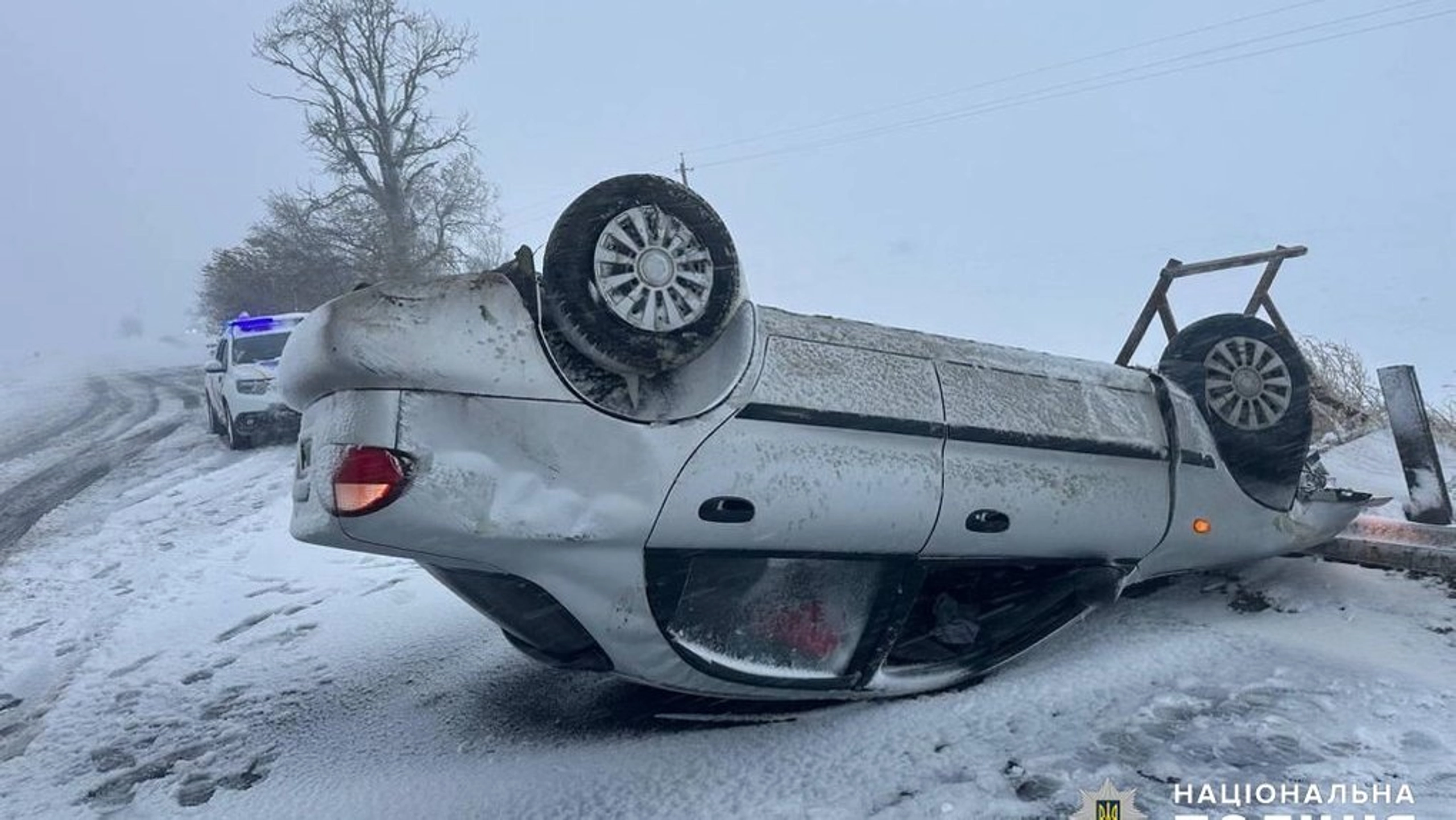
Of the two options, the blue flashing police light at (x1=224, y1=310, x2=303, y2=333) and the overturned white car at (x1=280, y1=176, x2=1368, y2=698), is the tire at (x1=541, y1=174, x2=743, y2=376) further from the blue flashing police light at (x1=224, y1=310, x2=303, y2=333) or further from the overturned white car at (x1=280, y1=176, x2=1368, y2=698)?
the blue flashing police light at (x1=224, y1=310, x2=303, y2=333)

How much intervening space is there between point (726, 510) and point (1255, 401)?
8.18 ft

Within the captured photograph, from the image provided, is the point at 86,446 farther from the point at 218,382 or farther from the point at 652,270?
Answer: the point at 652,270

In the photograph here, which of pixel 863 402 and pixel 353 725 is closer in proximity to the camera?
pixel 863 402

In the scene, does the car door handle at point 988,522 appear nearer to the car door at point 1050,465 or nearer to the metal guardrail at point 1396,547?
the car door at point 1050,465

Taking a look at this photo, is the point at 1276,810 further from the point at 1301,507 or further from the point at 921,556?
the point at 1301,507

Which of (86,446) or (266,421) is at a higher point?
(266,421)

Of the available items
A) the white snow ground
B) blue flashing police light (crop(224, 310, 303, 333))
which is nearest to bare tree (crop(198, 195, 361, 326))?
blue flashing police light (crop(224, 310, 303, 333))

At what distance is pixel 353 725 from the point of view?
3.17 m

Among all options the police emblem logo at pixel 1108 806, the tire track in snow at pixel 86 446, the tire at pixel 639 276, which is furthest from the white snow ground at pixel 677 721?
the tire track in snow at pixel 86 446

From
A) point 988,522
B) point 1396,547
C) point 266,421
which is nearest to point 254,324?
point 266,421

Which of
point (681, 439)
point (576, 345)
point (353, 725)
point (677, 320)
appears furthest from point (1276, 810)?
point (353, 725)

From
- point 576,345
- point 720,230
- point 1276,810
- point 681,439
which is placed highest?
point 720,230

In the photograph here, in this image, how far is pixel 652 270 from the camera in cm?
265

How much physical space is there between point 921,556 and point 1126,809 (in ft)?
3.00
